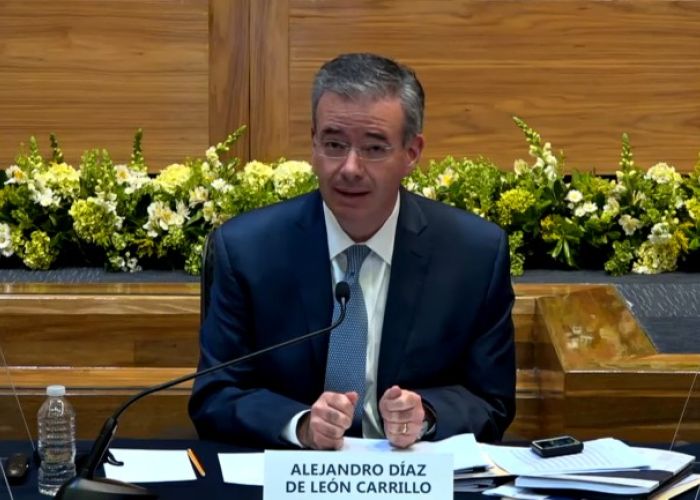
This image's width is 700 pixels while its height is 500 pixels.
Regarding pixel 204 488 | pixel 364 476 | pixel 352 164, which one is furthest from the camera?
pixel 352 164

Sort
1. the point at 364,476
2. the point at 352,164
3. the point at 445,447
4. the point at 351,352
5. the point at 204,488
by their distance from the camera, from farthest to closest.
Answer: the point at 351,352 → the point at 352,164 → the point at 445,447 → the point at 204,488 → the point at 364,476

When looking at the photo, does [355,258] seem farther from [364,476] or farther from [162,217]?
[162,217]

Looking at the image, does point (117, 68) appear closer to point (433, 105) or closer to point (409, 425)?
point (433, 105)

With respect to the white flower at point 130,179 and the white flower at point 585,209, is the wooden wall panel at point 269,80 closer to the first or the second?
the white flower at point 130,179

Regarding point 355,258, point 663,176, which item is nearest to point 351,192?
point 355,258

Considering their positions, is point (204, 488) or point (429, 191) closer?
point (204, 488)

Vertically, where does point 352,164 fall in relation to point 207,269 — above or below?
above

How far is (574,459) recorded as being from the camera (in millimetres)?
1684

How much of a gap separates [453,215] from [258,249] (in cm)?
Result: 33

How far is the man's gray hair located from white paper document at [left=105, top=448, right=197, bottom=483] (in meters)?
0.54

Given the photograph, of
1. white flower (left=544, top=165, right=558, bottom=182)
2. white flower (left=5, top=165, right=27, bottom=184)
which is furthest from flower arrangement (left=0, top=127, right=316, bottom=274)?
white flower (left=544, top=165, right=558, bottom=182)

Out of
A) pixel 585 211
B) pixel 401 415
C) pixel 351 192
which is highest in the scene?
pixel 351 192

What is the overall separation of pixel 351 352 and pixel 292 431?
9.4 inches

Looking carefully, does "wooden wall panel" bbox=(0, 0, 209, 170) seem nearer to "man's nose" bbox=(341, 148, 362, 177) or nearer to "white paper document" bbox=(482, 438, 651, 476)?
"man's nose" bbox=(341, 148, 362, 177)
